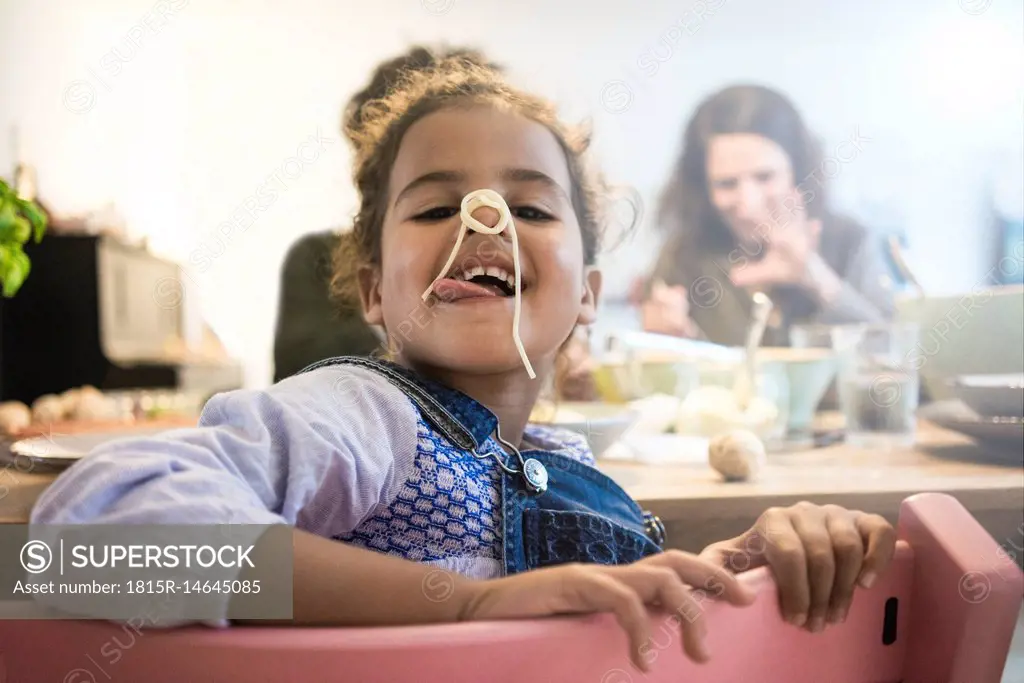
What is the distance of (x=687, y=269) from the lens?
2.08 metres

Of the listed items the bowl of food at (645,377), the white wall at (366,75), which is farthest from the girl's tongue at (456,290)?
the white wall at (366,75)

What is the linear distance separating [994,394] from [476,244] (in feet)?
1.84

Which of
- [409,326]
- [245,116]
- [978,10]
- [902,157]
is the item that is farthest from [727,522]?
[245,116]

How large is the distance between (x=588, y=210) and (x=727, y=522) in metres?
0.31

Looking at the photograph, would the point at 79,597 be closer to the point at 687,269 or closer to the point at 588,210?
the point at 588,210

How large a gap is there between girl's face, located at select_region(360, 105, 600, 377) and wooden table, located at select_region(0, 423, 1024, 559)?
162mm

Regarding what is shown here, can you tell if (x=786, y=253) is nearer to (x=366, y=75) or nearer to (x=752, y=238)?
(x=752, y=238)

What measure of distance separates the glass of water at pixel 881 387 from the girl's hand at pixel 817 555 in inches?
18.8

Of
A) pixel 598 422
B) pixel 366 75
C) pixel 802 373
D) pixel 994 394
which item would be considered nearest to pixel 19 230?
pixel 598 422

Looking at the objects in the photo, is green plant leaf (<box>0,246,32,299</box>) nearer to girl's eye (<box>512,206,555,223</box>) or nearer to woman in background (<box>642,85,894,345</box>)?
girl's eye (<box>512,206,555,223</box>)

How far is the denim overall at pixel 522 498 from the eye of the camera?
1.70 feet

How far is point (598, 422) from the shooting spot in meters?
0.76

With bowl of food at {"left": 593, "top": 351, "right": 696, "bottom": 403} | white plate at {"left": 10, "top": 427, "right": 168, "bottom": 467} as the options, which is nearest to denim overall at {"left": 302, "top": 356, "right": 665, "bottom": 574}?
white plate at {"left": 10, "top": 427, "right": 168, "bottom": 467}

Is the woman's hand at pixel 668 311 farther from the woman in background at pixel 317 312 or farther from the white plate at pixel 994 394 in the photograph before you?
the white plate at pixel 994 394
